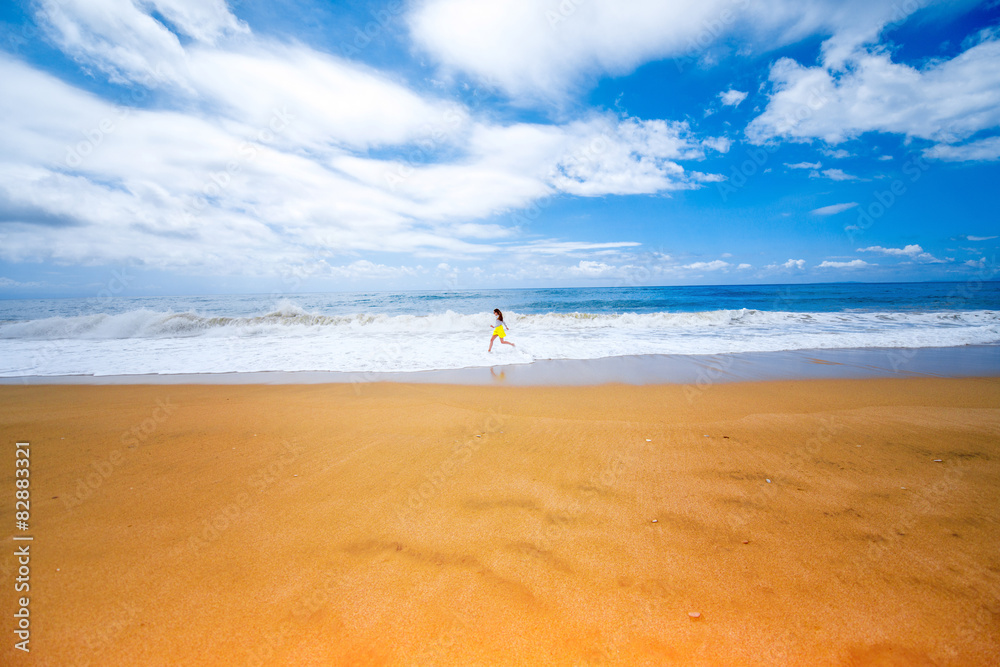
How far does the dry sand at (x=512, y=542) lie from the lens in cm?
Result: 214

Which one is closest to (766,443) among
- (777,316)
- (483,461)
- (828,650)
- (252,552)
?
(828,650)

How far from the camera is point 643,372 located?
30.7ft

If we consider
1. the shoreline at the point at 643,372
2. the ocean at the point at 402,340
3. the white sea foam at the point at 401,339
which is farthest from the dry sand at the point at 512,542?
the white sea foam at the point at 401,339

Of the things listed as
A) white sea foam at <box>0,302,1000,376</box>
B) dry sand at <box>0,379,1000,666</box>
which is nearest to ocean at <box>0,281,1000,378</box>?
white sea foam at <box>0,302,1000,376</box>

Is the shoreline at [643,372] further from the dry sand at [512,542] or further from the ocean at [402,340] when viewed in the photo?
the dry sand at [512,542]

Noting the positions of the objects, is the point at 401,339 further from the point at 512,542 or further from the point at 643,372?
the point at 512,542

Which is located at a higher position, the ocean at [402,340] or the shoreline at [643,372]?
the ocean at [402,340]

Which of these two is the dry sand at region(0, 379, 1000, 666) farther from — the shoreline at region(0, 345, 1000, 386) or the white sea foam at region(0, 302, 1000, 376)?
the white sea foam at region(0, 302, 1000, 376)

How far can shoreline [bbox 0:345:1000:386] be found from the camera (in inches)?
345

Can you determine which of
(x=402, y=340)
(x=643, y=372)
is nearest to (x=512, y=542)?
(x=643, y=372)

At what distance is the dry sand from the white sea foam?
589 centimetres

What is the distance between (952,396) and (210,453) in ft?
40.1

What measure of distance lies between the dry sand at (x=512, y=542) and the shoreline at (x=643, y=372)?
122 inches

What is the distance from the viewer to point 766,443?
4852 millimetres
